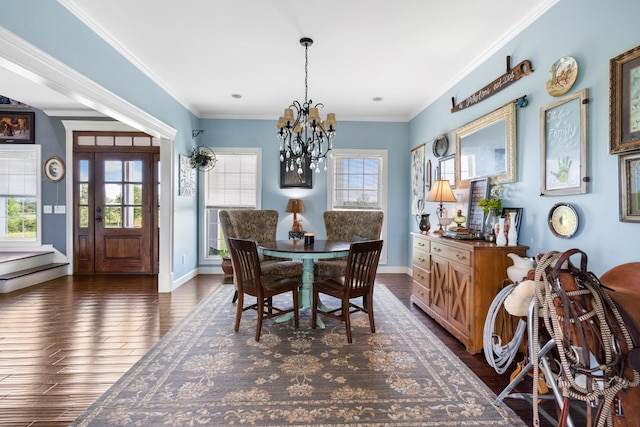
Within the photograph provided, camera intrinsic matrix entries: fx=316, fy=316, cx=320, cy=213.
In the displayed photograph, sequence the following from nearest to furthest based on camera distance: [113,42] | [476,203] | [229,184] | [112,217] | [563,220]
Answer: [563,220]
[113,42]
[476,203]
[112,217]
[229,184]

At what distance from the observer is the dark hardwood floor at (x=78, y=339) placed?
1.92m

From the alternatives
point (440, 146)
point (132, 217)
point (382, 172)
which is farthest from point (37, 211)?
point (440, 146)

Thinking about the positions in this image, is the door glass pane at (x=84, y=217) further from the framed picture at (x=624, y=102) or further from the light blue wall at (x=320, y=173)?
the framed picture at (x=624, y=102)

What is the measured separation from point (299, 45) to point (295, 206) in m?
2.61

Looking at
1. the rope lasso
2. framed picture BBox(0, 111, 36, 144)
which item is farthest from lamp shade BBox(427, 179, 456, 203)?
framed picture BBox(0, 111, 36, 144)

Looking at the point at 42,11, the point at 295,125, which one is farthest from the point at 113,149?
the point at 295,125

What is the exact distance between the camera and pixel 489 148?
3.16 metres

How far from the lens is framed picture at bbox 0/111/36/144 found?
5172mm

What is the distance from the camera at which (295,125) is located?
3.22 m

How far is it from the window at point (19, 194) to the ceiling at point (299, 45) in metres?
1.12

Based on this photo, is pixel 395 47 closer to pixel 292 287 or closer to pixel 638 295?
pixel 292 287

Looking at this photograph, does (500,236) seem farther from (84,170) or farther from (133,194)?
(84,170)

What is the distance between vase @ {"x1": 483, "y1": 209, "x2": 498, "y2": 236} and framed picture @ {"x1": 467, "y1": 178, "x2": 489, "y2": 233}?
0.18 feet

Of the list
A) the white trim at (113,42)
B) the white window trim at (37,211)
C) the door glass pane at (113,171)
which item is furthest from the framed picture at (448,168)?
the white window trim at (37,211)
